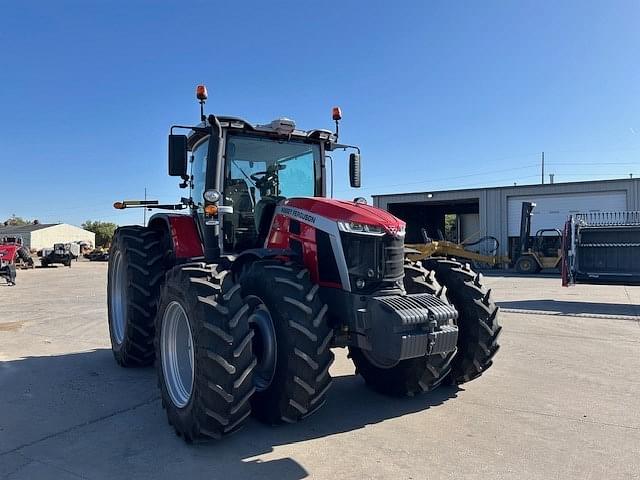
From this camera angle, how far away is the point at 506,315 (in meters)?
11.0

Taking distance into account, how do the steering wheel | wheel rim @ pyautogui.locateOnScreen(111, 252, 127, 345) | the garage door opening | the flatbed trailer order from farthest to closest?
the garage door opening < the flatbed trailer < wheel rim @ pyautogui.locateOnScreen(111, 252, 127, 345) < the steering wheel

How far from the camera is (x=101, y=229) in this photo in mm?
77062

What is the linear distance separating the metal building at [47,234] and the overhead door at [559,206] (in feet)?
176

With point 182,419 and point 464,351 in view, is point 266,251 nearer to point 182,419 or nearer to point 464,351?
point 182,419

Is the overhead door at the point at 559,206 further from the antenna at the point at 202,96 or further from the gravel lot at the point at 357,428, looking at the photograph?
the antenna at the point at 202,96

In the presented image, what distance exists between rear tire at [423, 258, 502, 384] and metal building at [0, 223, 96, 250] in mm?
66786

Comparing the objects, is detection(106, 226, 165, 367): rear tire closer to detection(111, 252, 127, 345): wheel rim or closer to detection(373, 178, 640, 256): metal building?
detection(111, 252, 127, 345): wheel rim

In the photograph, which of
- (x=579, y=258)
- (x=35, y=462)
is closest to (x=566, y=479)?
(x=35, y=462)

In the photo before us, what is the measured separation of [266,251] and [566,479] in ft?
8.97

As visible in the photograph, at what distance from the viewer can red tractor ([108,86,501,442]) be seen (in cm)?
393

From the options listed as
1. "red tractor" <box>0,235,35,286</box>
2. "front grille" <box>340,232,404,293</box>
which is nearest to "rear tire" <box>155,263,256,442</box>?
"front grille" <box>340,232,404,293</box>

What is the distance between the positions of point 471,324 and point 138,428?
311 cm

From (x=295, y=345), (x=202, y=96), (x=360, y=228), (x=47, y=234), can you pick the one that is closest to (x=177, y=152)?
(x=202, y=96)

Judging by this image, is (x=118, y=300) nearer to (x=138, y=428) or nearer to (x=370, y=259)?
(x=138, y=428)
